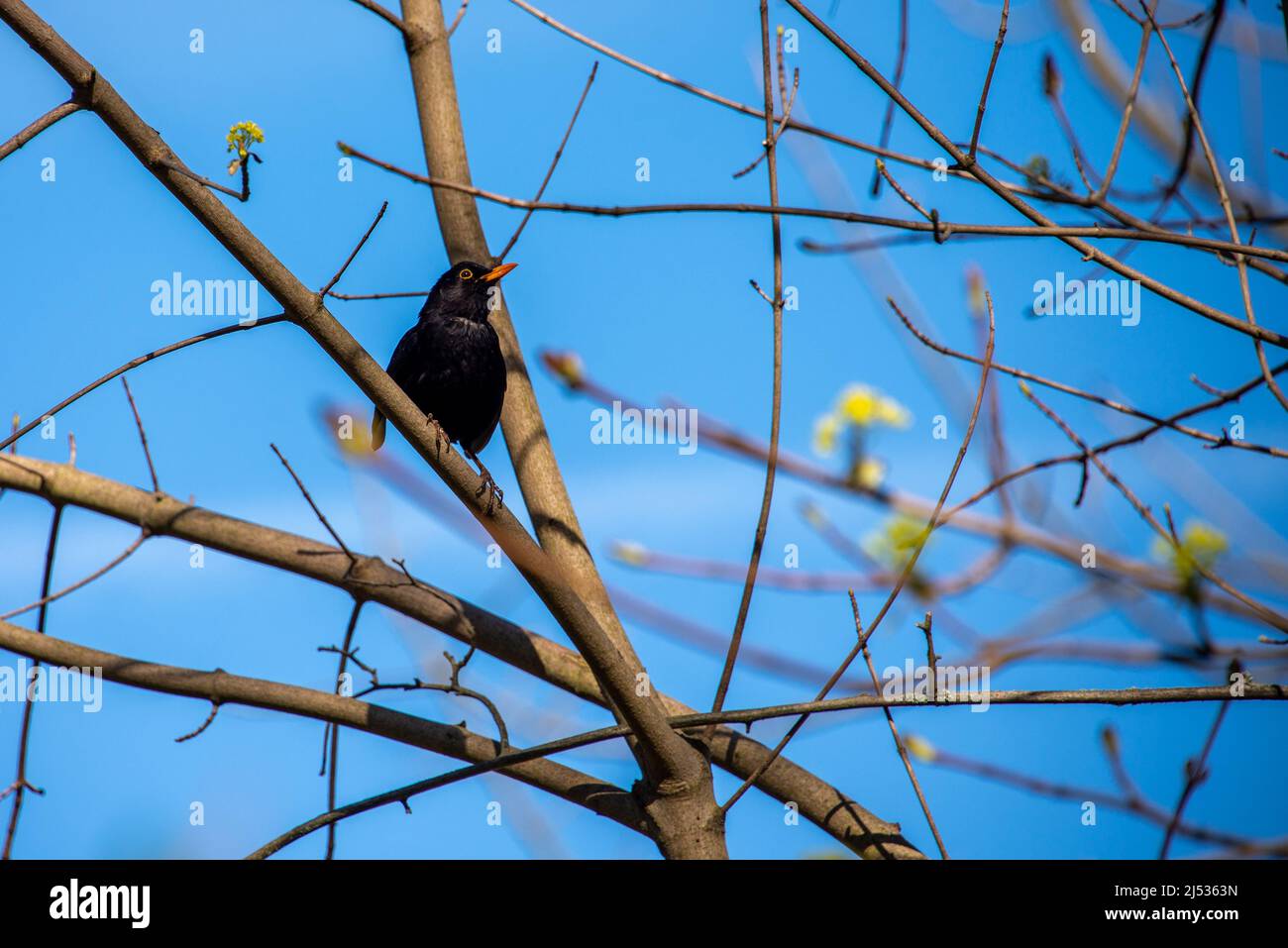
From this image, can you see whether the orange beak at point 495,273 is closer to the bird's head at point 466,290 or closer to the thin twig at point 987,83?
the bird's head at point 466,290

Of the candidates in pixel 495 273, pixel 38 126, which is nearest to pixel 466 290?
pixel 495 273

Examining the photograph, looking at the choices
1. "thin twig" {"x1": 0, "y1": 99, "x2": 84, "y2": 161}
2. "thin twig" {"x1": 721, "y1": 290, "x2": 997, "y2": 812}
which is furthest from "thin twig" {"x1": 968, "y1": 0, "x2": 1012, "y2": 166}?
"thin twig" {"x1": 0, "y1": 99, "x2": 84, "y2": 161}

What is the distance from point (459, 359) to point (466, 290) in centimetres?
35

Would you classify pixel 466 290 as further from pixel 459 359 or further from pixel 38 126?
pixel 38 126

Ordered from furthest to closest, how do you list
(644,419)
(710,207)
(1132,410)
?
1. (1132,410)
2. (710,207)
3. (644,419)

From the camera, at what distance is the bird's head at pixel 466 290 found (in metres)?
5.96

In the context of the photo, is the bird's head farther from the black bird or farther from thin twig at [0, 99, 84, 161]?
thin twig at [0, 99, 84, 161]

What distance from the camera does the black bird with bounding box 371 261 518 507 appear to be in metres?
6.19

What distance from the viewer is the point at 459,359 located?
631 centimetres

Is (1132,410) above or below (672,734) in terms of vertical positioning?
above

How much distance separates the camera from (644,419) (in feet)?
8.02
